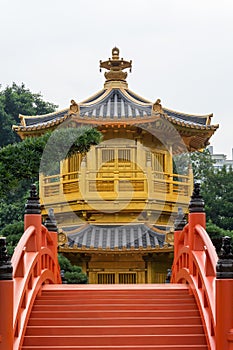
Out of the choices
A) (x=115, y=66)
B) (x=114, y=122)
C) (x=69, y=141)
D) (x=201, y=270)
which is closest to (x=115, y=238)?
(x=114, y=122)

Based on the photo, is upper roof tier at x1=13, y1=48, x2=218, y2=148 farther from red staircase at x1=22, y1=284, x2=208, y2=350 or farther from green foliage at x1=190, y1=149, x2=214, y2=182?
green foliage at x1=190, y1=149, x2=214, y2=182

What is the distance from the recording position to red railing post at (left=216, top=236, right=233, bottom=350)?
263 inches

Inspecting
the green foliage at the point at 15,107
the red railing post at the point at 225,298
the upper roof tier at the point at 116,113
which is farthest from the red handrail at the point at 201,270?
the green foliage at the point at 15,107

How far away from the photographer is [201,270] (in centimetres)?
795

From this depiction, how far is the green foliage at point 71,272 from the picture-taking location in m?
15.9

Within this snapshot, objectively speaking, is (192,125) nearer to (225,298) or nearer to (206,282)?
(206,282)

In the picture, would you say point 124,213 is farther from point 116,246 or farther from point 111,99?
point 111,99

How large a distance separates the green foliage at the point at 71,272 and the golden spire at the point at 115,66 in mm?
5330

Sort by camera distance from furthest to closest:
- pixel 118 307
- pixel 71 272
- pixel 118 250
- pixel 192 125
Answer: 1. pixel 192 125
2. pixel 118 250
3. pixel 71 272
4. pixel 118 307

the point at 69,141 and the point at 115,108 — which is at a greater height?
the point at 115,108

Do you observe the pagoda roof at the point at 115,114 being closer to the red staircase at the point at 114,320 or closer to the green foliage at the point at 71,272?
the green foliage at the point at 71,272

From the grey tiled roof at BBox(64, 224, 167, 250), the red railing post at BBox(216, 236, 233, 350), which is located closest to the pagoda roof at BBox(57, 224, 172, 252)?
the grey tiled roof at BBox(64, 224, 167, 250)

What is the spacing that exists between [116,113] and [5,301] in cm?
1211

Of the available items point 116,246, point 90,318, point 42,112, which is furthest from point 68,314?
point 42,112
